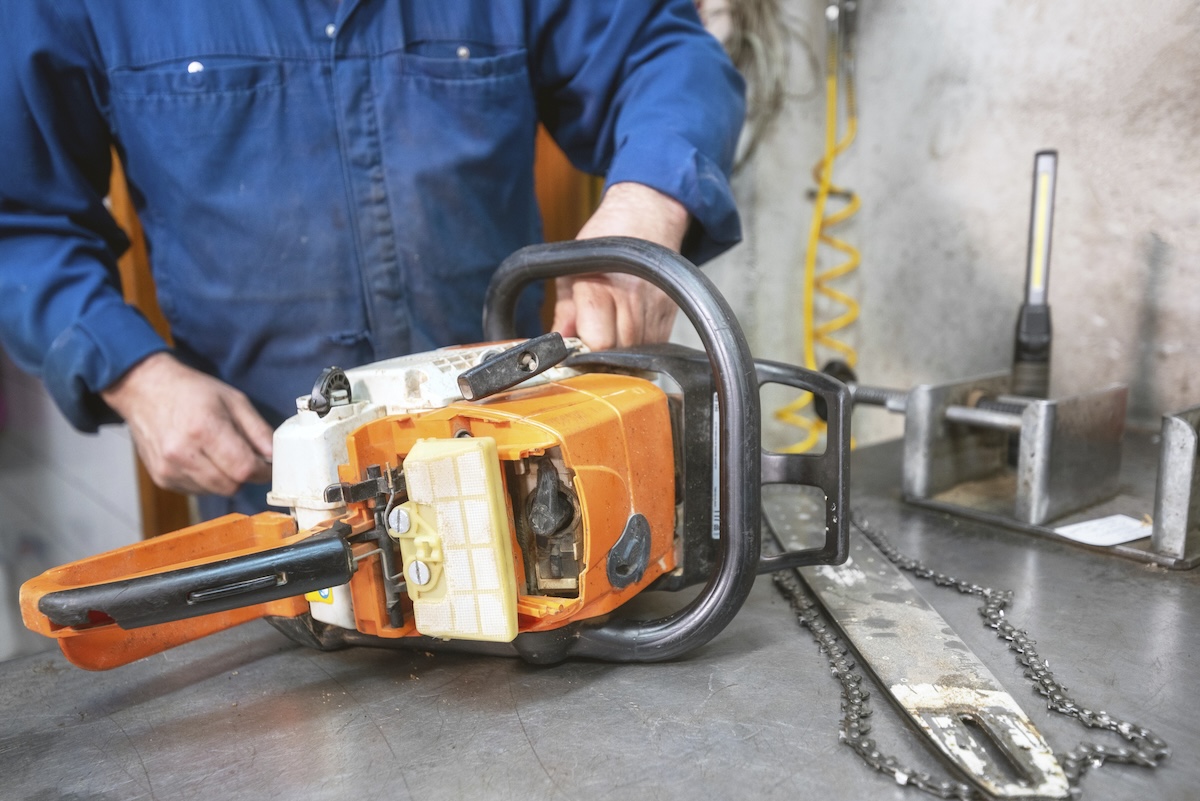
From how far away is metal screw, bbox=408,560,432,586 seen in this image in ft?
Answer: 2.16

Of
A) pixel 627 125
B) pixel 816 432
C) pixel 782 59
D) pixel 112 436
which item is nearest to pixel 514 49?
pixel 627 125

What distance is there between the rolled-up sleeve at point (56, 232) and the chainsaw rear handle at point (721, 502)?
76 cm

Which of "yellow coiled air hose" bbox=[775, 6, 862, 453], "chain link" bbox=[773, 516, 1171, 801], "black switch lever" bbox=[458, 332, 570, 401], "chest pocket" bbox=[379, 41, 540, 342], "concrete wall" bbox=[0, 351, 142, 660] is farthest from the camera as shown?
"concrete wall" bbox=[0, 351, 142, 660]

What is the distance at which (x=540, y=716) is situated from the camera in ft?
2.20

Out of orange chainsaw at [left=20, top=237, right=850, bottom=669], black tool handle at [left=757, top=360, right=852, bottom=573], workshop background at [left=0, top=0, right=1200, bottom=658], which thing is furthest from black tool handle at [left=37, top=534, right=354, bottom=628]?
workshop background at [left=0, top=0, right=1200, bottom=658]

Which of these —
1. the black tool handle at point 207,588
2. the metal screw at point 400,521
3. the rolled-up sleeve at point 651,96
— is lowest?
the black tool handle at point 207,588

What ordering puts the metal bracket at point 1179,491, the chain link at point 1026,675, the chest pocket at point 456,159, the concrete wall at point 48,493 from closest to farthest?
the chain link at point 1026,675 → the metal bracket at point 1179,491 → the chest pocket at point 456,159 → the concrete wall at point 48,493

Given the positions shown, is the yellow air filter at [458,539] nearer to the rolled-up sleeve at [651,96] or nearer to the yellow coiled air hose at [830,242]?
the rolled-up sleeve at [651,96]

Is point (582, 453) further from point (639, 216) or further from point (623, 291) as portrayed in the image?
point (639, 216)

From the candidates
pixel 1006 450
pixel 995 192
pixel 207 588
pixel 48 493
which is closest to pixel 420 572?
pixel 207 588

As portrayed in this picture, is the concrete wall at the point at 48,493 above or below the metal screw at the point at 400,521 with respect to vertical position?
below

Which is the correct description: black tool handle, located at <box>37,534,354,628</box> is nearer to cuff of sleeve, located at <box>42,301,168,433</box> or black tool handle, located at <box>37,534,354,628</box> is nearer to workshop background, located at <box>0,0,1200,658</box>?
cuff of sleeve, located at <box>42,301,168,433</box>

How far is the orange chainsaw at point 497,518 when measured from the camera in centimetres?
63

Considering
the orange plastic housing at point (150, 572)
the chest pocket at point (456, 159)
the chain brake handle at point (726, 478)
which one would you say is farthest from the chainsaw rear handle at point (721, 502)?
the chest pocket at point (456, 159)
